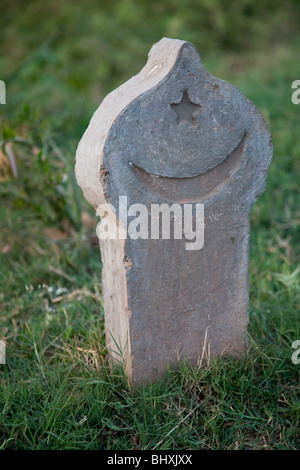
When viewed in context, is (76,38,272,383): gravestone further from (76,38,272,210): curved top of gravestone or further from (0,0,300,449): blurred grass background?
(0,0,300,449): blurred grass background

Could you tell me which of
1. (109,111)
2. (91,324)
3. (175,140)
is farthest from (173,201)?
(91,324)

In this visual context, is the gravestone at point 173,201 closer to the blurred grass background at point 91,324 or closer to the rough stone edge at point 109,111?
the rough stone edge at point 109,111

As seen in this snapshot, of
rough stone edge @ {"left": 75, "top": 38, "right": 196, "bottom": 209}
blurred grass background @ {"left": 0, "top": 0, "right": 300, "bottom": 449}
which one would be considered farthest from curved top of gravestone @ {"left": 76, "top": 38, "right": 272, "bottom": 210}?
blurred grass background @ {"left": 0, "top": 0, "right": 300, "bottom": 449}

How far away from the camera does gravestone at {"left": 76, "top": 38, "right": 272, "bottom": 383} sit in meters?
1.76

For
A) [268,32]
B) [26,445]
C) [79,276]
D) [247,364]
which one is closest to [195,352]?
[247,364]

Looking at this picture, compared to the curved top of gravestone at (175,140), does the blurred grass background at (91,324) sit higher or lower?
lower

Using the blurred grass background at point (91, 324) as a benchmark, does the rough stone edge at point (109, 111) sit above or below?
above

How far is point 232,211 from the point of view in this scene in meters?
1.95

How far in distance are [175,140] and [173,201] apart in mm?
218

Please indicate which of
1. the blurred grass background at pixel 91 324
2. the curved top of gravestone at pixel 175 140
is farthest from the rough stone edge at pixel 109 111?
the blurred grass background at pixel 91 324

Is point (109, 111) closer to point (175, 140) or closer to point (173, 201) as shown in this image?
point (175, 140)

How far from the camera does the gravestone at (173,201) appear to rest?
1.76m

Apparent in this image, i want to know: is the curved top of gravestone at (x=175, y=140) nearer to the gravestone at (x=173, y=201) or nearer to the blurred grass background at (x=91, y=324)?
the gravestone at (x=173, y=201)
